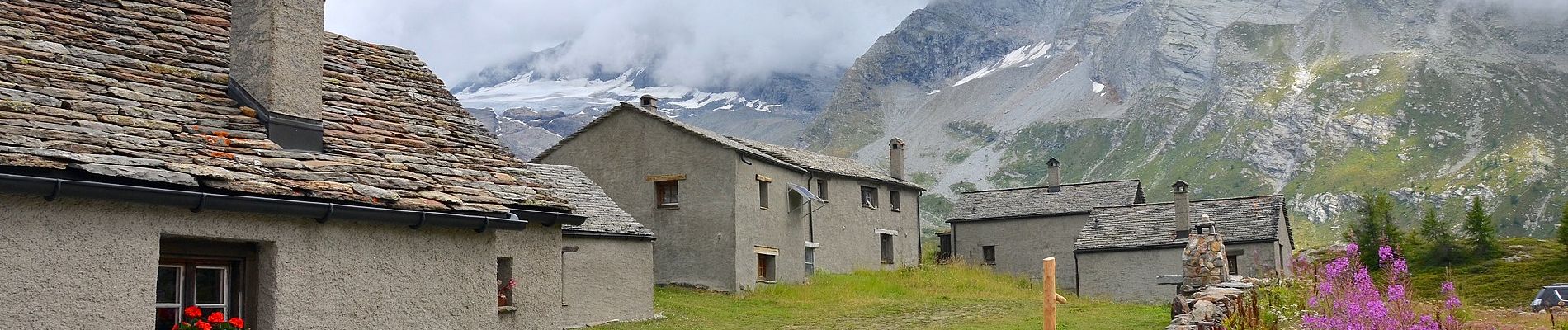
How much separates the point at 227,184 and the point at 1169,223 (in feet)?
117

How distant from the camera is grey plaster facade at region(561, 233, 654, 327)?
2864 centimetres

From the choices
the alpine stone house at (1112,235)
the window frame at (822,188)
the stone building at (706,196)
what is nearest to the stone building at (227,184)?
the stone building at (706,196)

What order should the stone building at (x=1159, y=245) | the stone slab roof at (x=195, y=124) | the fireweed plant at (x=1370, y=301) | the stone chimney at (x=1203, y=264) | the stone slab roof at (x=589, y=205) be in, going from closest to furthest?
1. the stone slab roof at (x=195, y=124)
2. the fireweed plant at (x=1370, y=301)
3. the stone chimney at (x=1203, y=264)
4. the stone slab roof at (x=589, y=205)
5. the stone building at (x=1159, y=245)

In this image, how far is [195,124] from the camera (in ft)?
40.5

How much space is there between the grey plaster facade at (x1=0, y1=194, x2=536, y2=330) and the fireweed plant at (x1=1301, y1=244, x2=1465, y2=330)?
8.30m

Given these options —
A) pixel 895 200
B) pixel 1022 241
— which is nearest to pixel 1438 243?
pixel 1022 241

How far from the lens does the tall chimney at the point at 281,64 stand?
1295cm

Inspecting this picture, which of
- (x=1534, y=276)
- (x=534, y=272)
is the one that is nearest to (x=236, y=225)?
(x=534, y=272)

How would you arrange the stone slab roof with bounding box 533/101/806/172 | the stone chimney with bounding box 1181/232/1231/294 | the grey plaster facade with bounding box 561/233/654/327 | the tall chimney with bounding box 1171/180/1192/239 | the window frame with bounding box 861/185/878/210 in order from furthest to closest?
the window frame with bounding box 861/185/878/210, the tall chimney with bounding box 1171/180/1192/239, the stone slab roof with bounding box 533/101/806/172, the grey plaster facade with bounding box 561/233/654/327, the stone chimney with bounding box 1181/232/1231/294

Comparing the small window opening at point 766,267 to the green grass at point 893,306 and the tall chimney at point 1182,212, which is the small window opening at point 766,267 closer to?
the green grass at point 893,306

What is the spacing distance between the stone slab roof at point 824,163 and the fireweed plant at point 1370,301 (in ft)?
96.3

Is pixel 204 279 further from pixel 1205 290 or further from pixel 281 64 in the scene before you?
pixel 1205 290

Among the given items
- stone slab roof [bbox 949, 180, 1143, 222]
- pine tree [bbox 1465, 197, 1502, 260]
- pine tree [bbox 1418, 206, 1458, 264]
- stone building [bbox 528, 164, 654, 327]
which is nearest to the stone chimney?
stone building [bbox 528, 164, 654, 327]

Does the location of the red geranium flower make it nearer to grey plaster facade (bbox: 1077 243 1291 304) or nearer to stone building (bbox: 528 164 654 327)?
stone building (bbox: 528 164 654 327)
